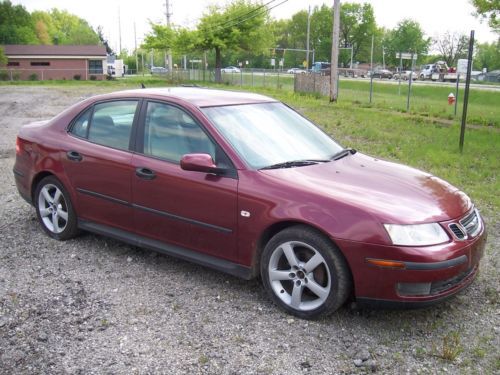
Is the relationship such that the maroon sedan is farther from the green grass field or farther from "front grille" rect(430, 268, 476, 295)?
the green grass field

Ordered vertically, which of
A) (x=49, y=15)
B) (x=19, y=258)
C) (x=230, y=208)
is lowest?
(x=19, y=258)

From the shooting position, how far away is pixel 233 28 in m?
43.7

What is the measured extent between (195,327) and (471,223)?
2152 mm

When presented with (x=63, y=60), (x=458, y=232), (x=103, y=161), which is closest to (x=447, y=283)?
(x=458, y=232)

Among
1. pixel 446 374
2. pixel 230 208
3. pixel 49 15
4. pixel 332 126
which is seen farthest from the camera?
pixel 49 15

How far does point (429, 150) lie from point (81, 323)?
8.47 metres

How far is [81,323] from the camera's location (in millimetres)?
3861

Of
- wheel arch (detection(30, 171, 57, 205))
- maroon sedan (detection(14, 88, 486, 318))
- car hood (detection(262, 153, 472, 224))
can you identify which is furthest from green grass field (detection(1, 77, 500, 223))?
wheel arch (detection(30, 171, 57, 205))

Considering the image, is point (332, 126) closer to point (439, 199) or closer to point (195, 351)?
point (439, 199)

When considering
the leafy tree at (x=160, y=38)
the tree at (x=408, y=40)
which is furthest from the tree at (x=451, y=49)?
the leafy tree at (x=160, y=38)

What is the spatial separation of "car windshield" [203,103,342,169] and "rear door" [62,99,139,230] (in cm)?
90

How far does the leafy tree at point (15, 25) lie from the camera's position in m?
83.2

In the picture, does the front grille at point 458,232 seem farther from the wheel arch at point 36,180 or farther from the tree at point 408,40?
the tree at point 408,40

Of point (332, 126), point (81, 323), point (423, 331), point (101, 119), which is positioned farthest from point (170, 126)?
point (332, 126)
